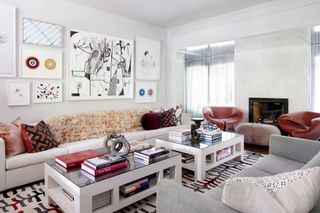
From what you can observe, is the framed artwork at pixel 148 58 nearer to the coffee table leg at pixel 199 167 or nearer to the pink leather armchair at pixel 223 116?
the pink leather armchair at pixel 223 116

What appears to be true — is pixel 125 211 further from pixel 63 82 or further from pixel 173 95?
pixel 173 95

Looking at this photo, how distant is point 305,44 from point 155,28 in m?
→ 3.49

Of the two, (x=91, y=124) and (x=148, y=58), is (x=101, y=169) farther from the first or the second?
(x=148, y=58)

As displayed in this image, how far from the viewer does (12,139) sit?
7.90 ft

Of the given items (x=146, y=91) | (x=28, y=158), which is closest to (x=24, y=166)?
(x=28, y=158)

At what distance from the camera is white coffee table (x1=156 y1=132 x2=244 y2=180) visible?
2504 mm

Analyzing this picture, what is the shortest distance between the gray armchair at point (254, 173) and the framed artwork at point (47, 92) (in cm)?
287

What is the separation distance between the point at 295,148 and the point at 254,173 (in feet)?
2.27

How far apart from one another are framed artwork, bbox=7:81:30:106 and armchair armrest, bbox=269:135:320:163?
338 cm

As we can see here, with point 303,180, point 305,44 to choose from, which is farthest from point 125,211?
point 305,44

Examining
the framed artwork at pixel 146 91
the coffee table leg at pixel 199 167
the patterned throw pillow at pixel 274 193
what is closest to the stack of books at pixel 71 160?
the coffee table leg at pixel 199 167

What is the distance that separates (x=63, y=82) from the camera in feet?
11.5

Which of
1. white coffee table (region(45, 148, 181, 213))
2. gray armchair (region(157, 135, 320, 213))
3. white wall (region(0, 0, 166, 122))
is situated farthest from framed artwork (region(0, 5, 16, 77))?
gray armchair (region(157, 135, 320, 213))

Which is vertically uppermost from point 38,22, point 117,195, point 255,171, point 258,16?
point 258,16
